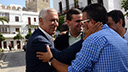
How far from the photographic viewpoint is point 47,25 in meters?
2.38

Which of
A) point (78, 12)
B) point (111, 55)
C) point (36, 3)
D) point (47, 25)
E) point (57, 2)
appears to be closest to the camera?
point (111, 55)

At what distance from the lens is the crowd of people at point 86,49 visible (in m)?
1.50

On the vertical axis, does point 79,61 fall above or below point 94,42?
below

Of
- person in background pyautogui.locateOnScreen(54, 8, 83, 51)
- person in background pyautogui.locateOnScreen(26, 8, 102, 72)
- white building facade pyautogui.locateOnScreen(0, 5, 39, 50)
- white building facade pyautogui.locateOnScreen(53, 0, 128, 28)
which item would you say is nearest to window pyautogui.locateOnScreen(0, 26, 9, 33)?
white building facade pyautogui.locateOnScreen(0, 5, 39, 50)

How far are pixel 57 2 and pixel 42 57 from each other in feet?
77.7

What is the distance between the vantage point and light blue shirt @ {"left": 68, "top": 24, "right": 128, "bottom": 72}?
150 cm

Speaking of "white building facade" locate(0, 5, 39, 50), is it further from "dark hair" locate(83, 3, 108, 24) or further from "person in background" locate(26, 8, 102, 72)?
"dark hair" locate(83, 3, 108, 24)

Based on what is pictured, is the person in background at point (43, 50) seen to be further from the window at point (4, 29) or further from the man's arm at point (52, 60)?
the window at point (4, 29)

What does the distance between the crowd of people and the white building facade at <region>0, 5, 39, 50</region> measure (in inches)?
1623

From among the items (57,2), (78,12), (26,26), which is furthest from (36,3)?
(78,12)

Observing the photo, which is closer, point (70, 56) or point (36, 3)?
point (70, 56)

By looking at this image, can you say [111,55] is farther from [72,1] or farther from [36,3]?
[36,3]

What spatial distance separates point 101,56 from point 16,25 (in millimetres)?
44477

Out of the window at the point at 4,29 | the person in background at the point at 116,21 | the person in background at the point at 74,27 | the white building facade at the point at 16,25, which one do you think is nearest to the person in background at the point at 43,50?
the person in background at the point at 74,27
